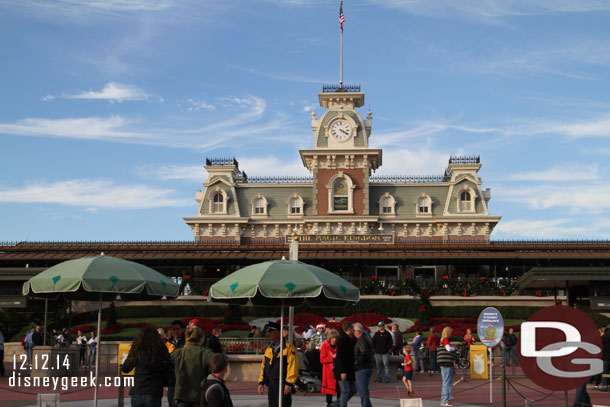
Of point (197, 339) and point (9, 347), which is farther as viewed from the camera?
point (9, 347)

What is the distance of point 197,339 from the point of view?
1028 centimetres

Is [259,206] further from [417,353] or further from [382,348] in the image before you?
[382,348]

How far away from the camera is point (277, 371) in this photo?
12.4m

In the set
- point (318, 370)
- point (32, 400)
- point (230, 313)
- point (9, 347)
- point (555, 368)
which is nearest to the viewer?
point (555, 368)

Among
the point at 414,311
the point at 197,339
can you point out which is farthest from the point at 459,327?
the point at 197,339

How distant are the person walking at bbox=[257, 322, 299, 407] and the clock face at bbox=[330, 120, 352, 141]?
51.5 m

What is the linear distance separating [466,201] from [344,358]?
5157cm

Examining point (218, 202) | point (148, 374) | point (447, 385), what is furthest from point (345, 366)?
point (218, 202)

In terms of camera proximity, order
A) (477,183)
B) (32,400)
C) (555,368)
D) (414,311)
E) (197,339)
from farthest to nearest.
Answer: (477,183) → (414,311) → (32,400) → (197,339) → (555,368)

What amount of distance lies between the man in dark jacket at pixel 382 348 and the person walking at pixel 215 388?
13020 millimetres

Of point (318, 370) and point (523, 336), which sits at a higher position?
point (523, 336)

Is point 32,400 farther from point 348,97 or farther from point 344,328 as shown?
point 348,97

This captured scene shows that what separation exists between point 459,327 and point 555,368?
2922 centimetres

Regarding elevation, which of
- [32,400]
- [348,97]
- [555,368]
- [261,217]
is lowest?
[32,400]
